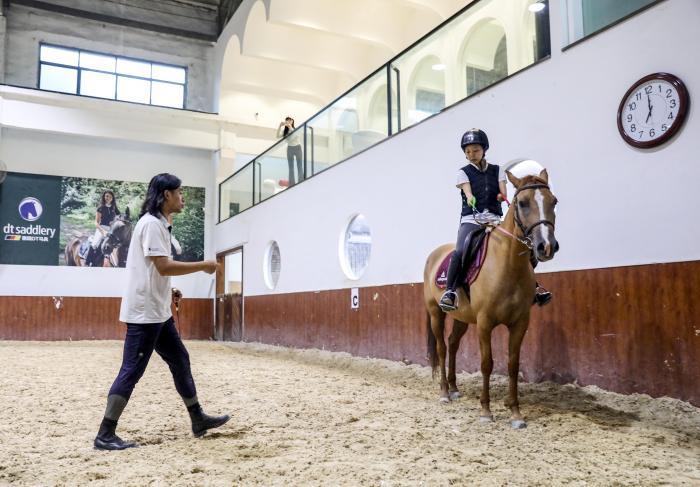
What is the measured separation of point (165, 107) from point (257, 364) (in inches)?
361

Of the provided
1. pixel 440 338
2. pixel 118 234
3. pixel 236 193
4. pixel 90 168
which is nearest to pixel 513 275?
pixel 440 338

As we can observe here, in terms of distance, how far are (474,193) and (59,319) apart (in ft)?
39.2

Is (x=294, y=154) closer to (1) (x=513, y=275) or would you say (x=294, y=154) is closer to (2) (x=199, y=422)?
(1) (x=513, y=275)

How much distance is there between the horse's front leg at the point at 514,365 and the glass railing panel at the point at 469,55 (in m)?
2.71

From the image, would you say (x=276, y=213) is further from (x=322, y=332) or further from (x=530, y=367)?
(x=530, y=367)

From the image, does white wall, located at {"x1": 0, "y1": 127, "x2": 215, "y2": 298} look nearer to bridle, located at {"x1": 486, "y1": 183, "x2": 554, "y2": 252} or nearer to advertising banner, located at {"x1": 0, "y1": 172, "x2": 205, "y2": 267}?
advertising banner, located at {"x1": 0, "y1": 172, "x2": 205, "y2": 267}

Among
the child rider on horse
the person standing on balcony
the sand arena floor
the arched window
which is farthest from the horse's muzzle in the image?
the person standing on balcony

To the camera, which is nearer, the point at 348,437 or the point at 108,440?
the point at 108,440

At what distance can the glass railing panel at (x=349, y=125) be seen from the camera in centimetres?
789

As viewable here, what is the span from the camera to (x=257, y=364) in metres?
7.72

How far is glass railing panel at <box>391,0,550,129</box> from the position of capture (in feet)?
17.7

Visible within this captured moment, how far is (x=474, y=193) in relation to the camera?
4320mm

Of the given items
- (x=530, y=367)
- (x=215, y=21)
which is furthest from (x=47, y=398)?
(x=215, y=21)

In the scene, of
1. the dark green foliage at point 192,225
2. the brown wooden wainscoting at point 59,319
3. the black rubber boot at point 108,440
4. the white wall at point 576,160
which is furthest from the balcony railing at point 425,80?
the brown wooden wainscoting at point 59,319
